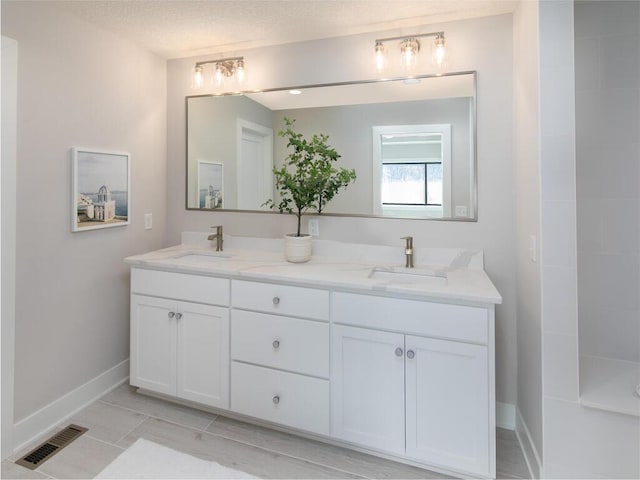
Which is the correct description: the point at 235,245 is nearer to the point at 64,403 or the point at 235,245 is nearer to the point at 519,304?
the point at 64,403

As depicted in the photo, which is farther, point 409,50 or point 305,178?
point 305,178

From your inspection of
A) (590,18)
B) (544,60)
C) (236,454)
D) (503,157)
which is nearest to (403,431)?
(236,454)

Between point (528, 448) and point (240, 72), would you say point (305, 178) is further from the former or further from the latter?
point (528, 448)

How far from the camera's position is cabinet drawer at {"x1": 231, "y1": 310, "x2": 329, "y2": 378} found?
1857 mm

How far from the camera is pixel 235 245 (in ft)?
8.80

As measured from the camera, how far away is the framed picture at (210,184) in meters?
2.71

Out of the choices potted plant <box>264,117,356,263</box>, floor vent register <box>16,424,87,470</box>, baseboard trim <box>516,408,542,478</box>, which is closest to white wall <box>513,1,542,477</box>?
baseboard trim <box>516,408,542,478</box>

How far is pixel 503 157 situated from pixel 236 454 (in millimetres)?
2161

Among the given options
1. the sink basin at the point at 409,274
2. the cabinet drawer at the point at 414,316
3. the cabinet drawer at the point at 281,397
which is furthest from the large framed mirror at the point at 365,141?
the cabinet drawer at the point at 281,397

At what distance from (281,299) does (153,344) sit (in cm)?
94

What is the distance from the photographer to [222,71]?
259 centimetres

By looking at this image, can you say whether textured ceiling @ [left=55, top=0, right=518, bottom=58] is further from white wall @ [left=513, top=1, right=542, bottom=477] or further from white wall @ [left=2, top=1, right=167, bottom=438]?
white wall @ [left=513, top=1, right=542, bottom=477]

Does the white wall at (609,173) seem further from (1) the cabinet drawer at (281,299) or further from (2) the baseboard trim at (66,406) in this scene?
(2) the baseboard trim at (66,406)

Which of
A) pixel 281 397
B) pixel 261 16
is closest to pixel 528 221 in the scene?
pixel 281 397
